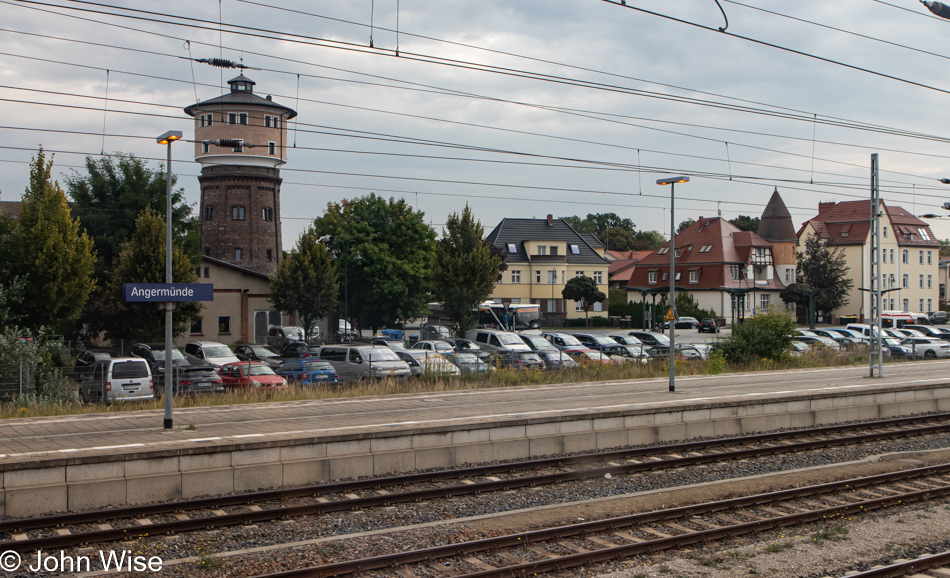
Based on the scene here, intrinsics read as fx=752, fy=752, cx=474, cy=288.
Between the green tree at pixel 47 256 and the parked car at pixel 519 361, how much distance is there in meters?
15.6

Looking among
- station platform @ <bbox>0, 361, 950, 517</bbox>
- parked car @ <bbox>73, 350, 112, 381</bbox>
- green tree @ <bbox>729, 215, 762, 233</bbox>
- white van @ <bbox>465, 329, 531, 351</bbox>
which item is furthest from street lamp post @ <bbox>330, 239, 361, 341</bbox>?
green tree @ <bbox>729, 215, 762, 233</bbox>

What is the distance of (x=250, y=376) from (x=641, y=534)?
680 inches

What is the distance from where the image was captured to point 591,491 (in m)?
12.4

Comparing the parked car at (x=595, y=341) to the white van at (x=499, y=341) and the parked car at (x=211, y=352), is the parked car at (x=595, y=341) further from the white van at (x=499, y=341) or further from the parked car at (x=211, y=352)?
the parked car at (x=211, y=352)

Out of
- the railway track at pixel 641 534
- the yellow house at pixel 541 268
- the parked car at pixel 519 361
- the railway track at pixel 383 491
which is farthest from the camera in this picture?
the yellow house at pixel 541 268

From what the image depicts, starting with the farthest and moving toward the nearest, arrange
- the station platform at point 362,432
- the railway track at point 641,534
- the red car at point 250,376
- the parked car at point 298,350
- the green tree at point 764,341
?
the parked car at point 298,350
the green tree at point 764,341
the red car at point 250,376
the station platform at point 362,432
the railway track at point 641,534

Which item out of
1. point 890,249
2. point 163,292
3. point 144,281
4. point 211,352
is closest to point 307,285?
point 144,281

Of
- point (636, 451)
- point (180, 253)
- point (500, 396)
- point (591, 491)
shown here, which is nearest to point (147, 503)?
point (591, 491)

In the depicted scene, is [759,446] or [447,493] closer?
[447,493]

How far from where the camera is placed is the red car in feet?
79.0

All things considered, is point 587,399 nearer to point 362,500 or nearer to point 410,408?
point 410,408

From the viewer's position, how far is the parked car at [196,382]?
21.9 m

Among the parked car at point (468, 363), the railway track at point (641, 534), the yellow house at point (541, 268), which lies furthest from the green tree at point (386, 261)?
the railway track at point (641, 534)

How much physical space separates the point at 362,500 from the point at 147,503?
125 inches
